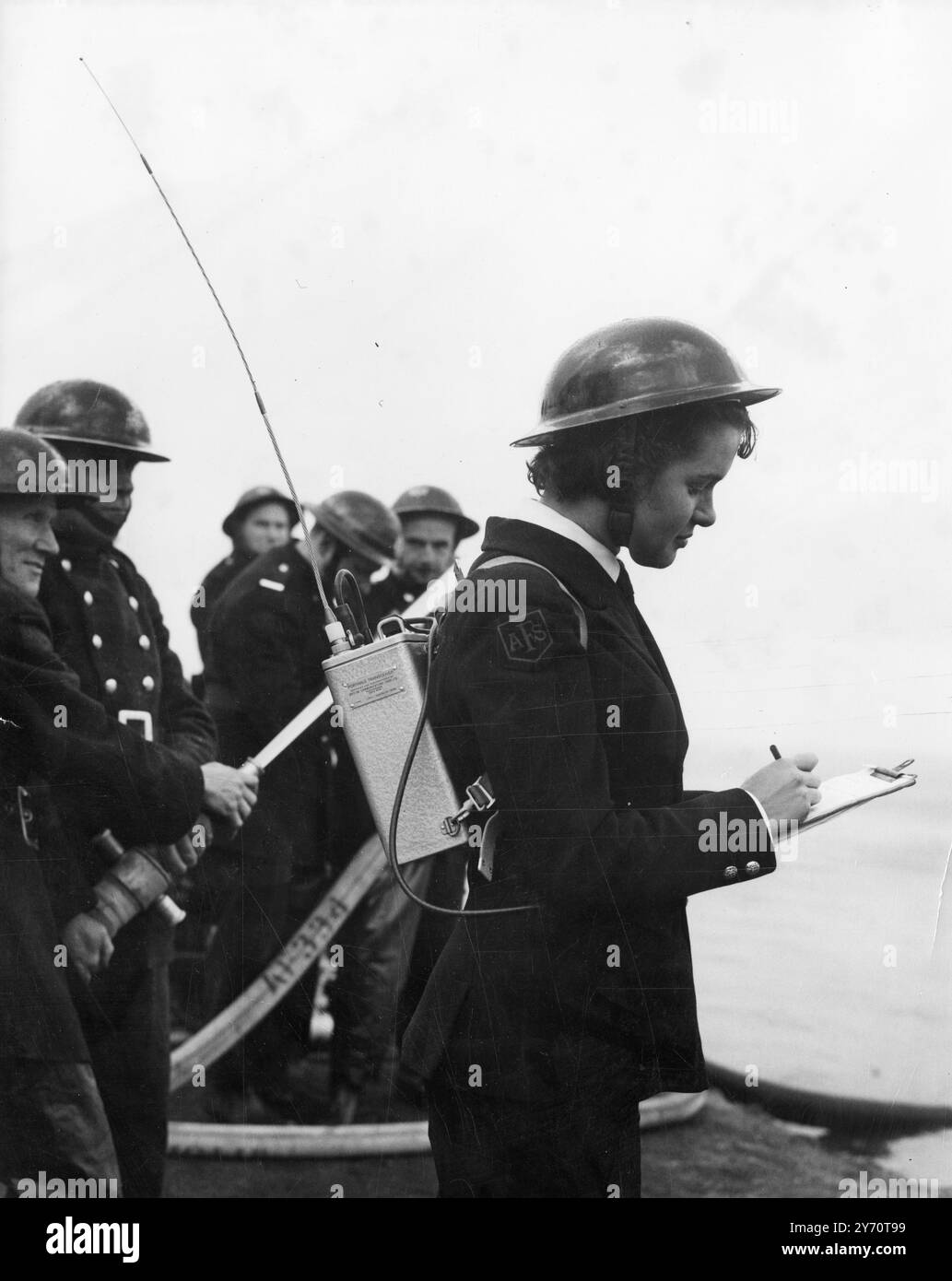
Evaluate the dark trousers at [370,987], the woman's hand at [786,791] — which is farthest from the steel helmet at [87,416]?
the woman's hand at [786,791]

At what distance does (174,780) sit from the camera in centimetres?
274

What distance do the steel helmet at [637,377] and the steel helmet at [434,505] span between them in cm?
39

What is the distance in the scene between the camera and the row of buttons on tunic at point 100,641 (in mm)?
2740

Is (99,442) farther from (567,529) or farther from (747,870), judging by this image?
(747,870)

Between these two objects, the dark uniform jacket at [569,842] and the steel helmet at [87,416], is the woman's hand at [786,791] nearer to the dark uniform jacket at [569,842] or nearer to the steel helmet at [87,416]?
the dark uniform jacket at [569,842]

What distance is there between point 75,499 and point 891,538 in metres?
1.65

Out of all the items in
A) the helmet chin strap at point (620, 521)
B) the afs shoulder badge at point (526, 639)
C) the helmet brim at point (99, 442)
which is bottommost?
the afs shoulder badge at point (526, 639)

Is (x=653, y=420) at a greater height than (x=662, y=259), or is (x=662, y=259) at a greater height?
(x=662, y=259)

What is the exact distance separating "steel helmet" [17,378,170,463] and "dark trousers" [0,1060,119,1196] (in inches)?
49.2

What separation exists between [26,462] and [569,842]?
1.45 metres

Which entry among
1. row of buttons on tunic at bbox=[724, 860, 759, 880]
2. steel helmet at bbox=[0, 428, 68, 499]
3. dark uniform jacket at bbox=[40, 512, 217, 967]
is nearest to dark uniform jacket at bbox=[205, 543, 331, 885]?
dark uniform jacket at bbox=[40, 512, 217, 967]

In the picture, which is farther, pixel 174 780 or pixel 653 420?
pixel 174 780
